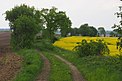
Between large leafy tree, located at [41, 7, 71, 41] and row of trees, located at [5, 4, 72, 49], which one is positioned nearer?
row of trees, located at [5, 4, 72, 49]

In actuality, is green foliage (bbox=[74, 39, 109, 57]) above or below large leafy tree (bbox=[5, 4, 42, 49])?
below

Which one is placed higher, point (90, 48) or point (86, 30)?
point (86, 30)

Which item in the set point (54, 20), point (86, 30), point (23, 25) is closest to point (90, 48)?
point (23, 25)

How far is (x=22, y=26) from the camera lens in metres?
65.6

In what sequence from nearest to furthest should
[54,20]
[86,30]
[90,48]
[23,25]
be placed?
1. [90,48]
2. [23,25]
3. [54,20]
4. [86,30]

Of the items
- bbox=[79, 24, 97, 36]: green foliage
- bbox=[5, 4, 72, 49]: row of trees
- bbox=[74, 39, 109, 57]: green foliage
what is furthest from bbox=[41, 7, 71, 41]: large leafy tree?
bbox=[79, 24, 97, 36]: green foliage

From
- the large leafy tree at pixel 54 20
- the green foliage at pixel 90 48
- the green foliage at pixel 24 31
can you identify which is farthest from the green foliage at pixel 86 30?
the green foliage at pixel 90 48

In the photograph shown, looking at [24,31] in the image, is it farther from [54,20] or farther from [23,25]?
[54,20]

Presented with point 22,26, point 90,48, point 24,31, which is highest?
point 22,26

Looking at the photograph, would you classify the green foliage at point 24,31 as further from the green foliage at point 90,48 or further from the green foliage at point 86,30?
the green foliage at point 86,30

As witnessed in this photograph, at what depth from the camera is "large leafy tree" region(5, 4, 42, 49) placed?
6550cm

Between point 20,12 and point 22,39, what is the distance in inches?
267

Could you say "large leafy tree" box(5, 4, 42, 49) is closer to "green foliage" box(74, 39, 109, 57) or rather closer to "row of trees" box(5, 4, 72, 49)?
"row of trees" box(5, 4, 72, 49)

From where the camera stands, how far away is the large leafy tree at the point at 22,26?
65.5 m
